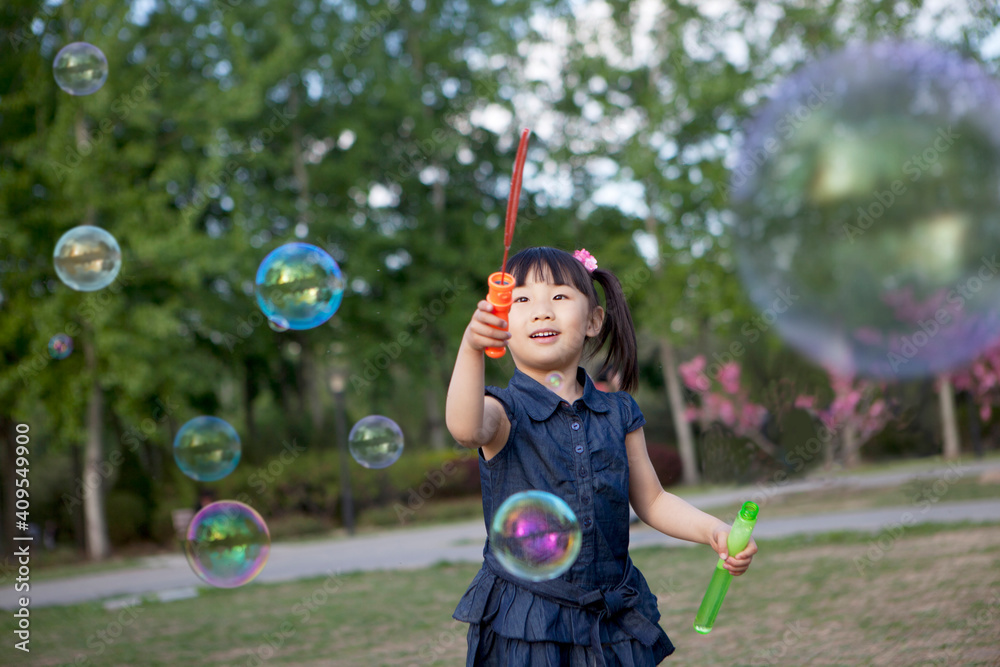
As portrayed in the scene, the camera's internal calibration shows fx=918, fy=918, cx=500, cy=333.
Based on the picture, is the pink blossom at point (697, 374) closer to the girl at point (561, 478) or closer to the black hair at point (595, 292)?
the black hair at point (595, 292)

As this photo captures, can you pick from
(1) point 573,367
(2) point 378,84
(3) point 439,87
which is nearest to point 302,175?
(2) point 378,84

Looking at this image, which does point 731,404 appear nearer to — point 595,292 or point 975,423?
point 975,423

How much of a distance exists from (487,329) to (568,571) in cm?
69

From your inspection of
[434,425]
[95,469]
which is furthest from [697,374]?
[95,469]

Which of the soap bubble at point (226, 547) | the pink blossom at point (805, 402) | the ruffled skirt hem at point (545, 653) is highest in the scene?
the ruffled skirt hem at point (545, 653)

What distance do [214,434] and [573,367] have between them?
13.8 feet

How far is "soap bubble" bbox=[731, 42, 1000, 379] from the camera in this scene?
11977 mm

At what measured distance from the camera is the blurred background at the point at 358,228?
13727mm

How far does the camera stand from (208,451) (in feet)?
19.4

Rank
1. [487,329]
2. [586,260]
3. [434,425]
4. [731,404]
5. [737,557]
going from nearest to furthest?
1. [487,329]
2. [737,557]
3. [586,260]
4. [731,404]
5. [434,425]

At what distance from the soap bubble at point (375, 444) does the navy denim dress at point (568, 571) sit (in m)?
2.38

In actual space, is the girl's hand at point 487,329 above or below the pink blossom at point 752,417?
above

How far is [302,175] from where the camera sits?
19.7 metres

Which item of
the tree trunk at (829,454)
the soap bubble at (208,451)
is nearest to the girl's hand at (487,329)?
the soap bubble at (208,451)
